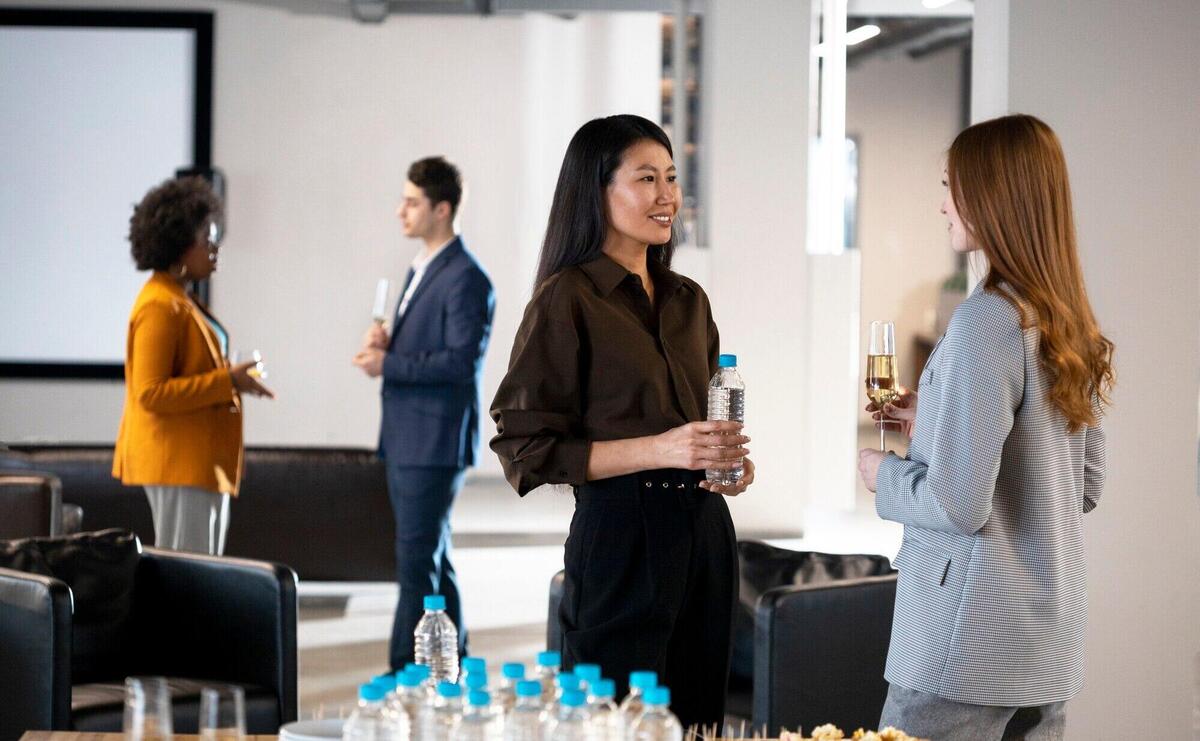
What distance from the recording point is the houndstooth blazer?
2.06 m

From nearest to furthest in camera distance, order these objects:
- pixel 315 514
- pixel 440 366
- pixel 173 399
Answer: pixel 173 399 → pixel 440 366 → pixel 315 514

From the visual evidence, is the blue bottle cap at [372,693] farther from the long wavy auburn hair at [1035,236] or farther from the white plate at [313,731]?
the long wavy auburn hair at [1035,236]

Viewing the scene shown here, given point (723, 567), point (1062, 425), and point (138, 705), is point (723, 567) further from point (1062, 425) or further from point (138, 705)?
point (138, 705)

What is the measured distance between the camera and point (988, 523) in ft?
6.93

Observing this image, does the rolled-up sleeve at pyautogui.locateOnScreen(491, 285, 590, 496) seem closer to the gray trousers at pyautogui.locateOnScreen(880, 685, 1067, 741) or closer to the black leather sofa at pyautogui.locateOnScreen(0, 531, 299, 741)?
the gray trousers at pyautogui.locateOnScreen(880, 685, 1067, 741)

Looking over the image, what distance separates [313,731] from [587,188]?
106 centimetres

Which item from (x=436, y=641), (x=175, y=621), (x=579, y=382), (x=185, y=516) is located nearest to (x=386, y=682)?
(x=436, y=641)

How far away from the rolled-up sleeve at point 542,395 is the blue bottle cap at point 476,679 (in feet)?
2.16

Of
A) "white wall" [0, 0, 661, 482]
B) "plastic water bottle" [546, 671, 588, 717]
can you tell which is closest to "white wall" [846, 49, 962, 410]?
"white wall" [0, 0, 661, 482]

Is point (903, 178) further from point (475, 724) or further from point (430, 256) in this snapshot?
point (475, 724)

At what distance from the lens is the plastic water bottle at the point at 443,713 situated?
5.23ft

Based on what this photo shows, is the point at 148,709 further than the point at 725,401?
No

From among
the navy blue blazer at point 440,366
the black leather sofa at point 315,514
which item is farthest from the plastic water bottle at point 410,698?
the black leather sofa at point 315,514

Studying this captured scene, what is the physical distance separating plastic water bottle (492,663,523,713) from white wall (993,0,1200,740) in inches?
94.1
